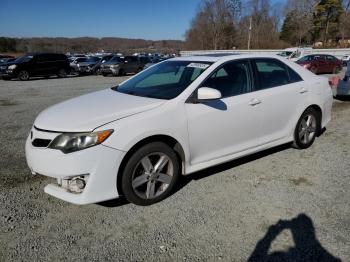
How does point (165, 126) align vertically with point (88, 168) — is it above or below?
above

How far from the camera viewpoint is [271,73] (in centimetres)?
510

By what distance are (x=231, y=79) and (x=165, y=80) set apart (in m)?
0.90

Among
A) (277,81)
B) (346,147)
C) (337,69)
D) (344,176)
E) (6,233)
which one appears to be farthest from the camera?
(337,69)

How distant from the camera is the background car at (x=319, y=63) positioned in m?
23.0

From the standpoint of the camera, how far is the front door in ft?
13.3

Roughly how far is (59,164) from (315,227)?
253cm

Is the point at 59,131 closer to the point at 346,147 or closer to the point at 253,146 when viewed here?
the point at 253,146

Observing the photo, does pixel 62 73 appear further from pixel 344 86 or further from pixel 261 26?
pixel 261 26

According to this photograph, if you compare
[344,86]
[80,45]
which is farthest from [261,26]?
[344,86]

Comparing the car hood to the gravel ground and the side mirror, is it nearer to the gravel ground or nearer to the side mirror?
the side mirror

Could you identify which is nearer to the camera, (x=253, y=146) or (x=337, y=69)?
(x=253, y=146)

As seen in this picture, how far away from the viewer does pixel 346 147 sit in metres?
5.89

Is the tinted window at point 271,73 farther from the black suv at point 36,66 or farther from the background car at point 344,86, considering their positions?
the black suv at point 36,66

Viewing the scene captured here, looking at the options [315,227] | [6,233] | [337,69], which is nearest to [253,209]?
[315,227]
